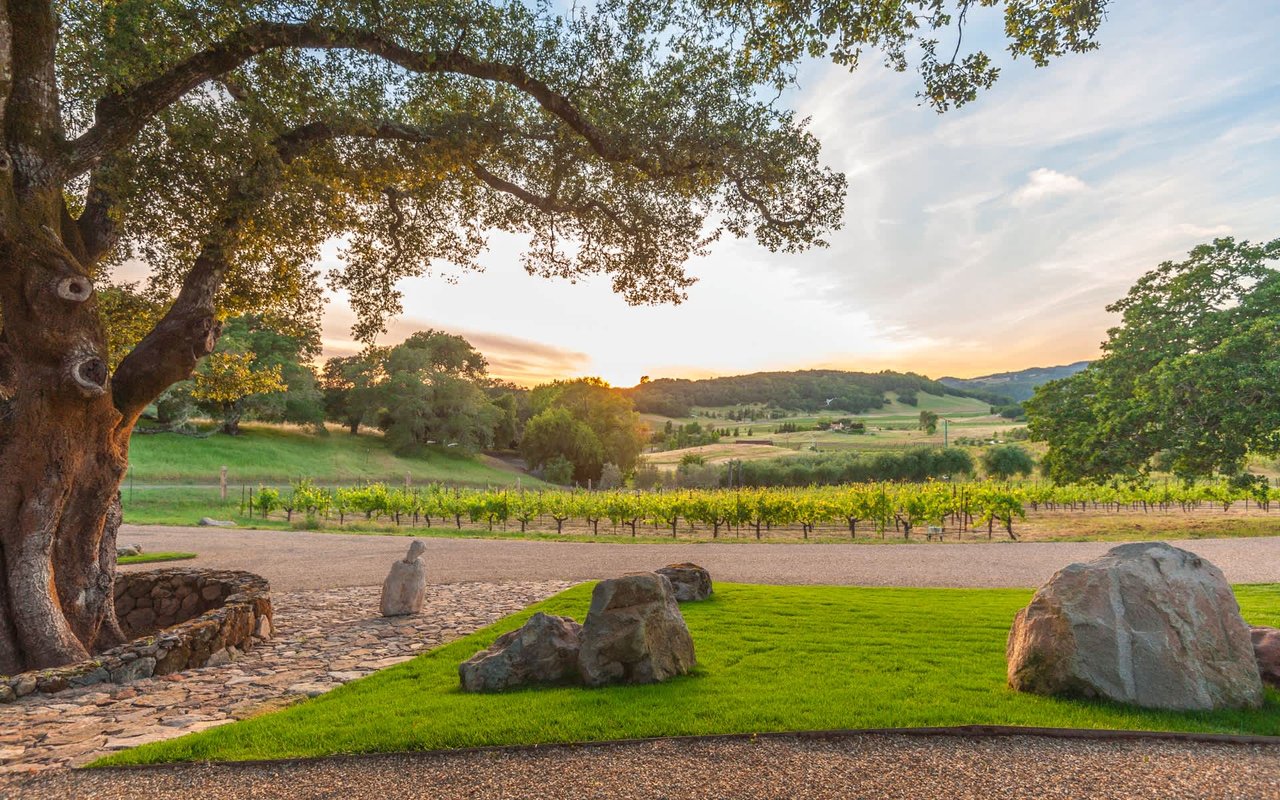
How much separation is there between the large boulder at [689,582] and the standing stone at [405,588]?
3624 millimetres

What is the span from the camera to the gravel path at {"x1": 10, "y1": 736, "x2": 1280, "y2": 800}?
3.70 metres

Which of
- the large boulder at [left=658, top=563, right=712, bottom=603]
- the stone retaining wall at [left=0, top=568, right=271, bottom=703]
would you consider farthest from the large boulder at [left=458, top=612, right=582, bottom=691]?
the large boulder at [left=658, top=563, right=712, bottom=603]

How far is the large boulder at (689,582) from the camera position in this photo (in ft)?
30.3

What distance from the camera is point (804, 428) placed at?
8838 cm

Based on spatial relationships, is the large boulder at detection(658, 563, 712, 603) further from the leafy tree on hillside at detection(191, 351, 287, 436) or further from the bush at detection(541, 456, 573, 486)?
the bush at detection(541, 456, 573, 486)

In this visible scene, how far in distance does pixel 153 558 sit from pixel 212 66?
12050 mm

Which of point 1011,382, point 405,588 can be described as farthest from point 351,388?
point 1011,382

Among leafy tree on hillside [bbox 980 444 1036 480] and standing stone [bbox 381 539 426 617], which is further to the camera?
leafy tree on hillside [bbox 980 444 1036 480]

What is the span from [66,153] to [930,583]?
1397 cm

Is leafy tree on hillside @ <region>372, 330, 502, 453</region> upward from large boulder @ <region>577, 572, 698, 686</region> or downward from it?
upward

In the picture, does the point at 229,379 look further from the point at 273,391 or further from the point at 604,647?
the point at 273,391

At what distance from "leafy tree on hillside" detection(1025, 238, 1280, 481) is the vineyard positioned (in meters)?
2.49

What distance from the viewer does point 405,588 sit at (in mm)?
9281

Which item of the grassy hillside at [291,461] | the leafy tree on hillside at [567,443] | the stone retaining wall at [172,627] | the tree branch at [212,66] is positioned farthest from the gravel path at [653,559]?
the leafy tree on hillside at [567,443]
